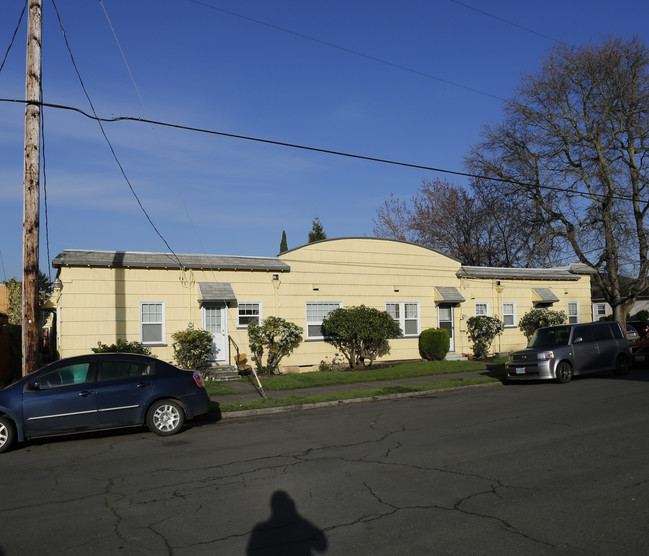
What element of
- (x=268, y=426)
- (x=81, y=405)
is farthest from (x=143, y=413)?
(x=268, y=426)

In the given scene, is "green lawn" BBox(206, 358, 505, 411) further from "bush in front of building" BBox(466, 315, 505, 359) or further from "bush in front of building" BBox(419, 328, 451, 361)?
"bush in front of building" BBox(466, 315, 505, 359)

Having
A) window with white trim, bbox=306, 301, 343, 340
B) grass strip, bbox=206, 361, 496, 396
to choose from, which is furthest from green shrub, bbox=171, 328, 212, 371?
window with white trim, bbox=306, 301, 343, 340

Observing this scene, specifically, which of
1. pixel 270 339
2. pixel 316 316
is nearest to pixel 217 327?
pixel 270 339

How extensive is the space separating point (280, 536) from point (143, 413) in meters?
5.69

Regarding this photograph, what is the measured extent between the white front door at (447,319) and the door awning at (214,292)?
9662 millimetres

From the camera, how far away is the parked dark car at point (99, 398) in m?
9.44

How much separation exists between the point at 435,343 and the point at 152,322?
36.1 ft

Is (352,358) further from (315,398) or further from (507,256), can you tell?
(507,256)

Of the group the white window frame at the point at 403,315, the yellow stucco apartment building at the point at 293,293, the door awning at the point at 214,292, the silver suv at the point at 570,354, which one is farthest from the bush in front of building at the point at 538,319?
the door awning at the point at 214,292

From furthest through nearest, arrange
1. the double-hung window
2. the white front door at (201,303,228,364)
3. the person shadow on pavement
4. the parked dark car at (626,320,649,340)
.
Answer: the parked dark car at (626,320,649,340) < the double-hung window < the white front door at (201,303,228,364) < the person shadow on pavement

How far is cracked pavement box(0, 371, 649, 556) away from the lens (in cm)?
511

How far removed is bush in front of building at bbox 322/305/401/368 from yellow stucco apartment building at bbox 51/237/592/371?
534 mm

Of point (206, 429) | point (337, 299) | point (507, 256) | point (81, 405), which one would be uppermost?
point (507, 256)

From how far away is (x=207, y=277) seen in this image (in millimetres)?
19219
